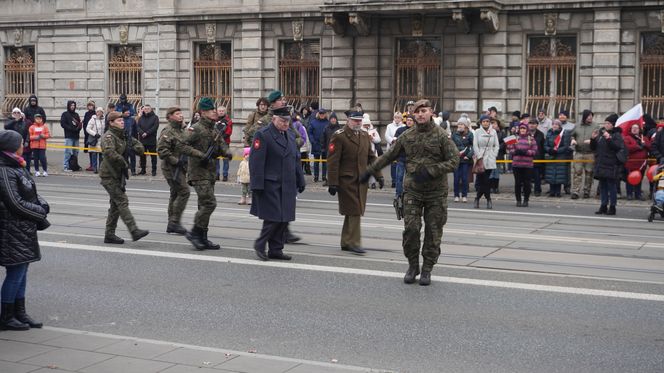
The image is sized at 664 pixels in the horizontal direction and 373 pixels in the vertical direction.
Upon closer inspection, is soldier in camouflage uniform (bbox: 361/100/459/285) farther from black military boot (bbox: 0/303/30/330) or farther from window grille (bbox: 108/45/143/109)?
window grille (bbox: 108/45/143/109)

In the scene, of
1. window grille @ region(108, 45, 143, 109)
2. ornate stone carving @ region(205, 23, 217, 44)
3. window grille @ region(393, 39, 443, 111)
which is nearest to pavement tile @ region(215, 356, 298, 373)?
window grille @ region(393, 39, 443, 111)

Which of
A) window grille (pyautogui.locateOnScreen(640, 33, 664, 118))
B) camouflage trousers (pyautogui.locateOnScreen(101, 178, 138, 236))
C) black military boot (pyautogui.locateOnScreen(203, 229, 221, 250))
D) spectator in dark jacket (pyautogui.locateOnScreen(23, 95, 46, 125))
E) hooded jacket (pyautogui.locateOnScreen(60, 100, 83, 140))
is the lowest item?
black military boot (pyautogui.locateOnScreen(203, 229, 221, 250))

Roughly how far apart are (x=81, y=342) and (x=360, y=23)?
23369 millimetres

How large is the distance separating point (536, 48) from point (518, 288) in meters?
19.4

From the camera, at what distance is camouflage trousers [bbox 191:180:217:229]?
12898 mm

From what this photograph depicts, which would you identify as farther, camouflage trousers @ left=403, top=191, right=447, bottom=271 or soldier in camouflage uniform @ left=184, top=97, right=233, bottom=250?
soldier in camouflage uniform @ left=184, top=97, right=233, bottom=250

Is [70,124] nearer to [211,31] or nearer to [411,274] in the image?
[211,31]

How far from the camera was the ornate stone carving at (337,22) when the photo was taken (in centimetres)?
3055

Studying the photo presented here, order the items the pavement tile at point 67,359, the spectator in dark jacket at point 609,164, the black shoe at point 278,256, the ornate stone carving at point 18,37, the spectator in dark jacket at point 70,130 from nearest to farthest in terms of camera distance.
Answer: the pavement tile at point 67,359
the black shoe at point 278,256
the spectator in dark jacket at point 609,164
the spectator in dark jacket at point 70,130
the ornate stone carving at point 18,37

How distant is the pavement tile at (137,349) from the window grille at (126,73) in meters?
28.0

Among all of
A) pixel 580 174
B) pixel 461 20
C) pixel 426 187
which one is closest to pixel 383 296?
pixel 426 187

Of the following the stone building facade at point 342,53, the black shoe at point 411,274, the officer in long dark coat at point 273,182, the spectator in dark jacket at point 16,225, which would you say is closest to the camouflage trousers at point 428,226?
the black shoe at point 411,274

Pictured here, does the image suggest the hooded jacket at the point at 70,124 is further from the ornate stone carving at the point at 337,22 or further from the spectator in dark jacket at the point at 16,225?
the spectator in dark jacket at the point at 16,225

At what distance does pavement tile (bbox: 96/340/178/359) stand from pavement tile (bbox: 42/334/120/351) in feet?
0.32
